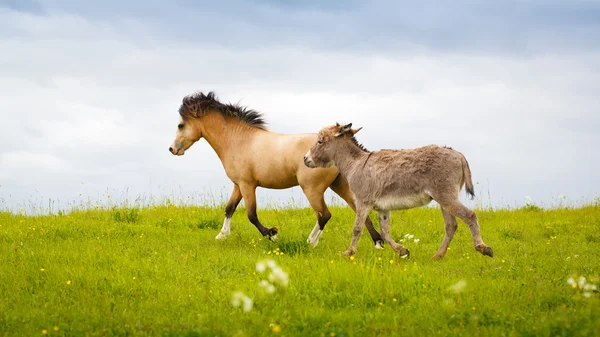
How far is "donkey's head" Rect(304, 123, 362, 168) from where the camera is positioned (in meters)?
11.1

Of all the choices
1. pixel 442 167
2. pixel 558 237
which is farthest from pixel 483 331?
pixel 558 237

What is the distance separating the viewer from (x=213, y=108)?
13.7m

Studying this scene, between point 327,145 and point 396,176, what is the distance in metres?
1.53

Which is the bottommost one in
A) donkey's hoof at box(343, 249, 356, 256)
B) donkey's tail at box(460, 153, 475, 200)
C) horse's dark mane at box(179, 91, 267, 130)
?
donkey's hoof at box(343, 249, 356, 256)

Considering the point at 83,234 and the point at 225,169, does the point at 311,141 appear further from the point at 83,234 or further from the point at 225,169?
the point at 83,234

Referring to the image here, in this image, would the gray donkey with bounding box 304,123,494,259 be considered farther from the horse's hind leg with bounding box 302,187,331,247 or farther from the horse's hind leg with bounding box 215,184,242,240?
the horse's hind leg with bounding box 215,184,242,240

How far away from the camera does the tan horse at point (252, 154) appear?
1189 centimetres

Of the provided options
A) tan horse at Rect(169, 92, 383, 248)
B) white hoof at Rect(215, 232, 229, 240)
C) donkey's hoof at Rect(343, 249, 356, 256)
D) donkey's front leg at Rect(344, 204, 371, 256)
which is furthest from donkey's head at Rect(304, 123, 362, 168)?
white hoof at Rect(215, 232, 229, 240)

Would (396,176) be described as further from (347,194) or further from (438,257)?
(347,194)

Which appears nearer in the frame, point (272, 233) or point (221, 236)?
point (272, 233)

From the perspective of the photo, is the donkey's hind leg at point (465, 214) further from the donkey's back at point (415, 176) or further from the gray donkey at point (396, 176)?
the donkey's back at point (415, 176)

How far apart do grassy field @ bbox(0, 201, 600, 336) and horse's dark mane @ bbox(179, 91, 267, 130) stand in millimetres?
2541

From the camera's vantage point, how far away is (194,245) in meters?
12.6

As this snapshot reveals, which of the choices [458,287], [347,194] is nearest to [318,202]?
[347,194]
